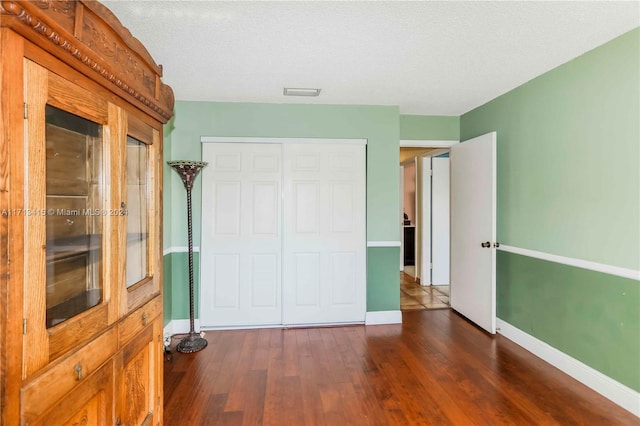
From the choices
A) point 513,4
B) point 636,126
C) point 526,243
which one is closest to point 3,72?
point 513,4

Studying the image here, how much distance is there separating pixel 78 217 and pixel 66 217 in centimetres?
6

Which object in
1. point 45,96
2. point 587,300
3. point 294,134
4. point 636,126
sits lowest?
point 587,300

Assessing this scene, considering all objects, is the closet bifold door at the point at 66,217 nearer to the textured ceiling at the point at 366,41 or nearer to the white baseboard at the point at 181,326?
the textured ceiling at the point at 366,41

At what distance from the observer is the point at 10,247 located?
80 centimetres

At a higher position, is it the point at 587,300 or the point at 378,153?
the point at 378,153

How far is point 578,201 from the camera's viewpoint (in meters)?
2.40

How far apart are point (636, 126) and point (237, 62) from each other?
2.73 meters

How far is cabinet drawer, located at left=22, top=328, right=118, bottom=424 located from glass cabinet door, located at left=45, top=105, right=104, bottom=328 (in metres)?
0.13

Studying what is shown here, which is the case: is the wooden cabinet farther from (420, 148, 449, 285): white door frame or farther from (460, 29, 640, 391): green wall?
(420, 148, 449, 285): white door frame

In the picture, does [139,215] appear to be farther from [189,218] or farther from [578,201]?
[578,201]

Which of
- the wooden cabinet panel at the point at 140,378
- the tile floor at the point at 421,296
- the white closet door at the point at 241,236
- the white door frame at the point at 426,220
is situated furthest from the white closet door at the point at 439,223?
the wooden cabinet panel at the point at 140,378

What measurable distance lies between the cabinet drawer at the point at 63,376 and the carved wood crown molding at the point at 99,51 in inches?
36.4

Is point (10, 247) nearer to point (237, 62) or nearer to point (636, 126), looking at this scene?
point (237, 62)

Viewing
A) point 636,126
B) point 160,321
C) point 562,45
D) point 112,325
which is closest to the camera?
point 112,325
